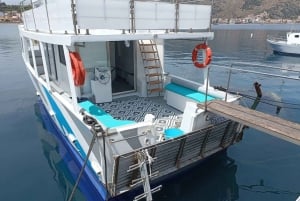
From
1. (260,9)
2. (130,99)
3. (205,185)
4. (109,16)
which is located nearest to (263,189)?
(205,185)

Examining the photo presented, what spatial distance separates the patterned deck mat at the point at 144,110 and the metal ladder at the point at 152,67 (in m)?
0.39

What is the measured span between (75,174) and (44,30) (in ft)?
14.4

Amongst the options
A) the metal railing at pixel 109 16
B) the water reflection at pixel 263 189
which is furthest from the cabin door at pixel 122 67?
the water reflection at pixel 263 189

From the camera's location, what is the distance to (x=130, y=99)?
852 centimetres

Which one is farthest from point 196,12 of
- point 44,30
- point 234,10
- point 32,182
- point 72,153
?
point 234,10

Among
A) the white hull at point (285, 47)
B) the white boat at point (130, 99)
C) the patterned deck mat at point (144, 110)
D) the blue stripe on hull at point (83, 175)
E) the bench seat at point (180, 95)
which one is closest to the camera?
the white boat at point (130, 99)

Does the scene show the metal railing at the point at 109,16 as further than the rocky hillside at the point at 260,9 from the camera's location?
No

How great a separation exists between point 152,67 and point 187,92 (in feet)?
5.52

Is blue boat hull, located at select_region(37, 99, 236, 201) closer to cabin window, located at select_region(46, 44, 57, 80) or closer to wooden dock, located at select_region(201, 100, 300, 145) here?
wooden dock, located at select_region(201, 100, 300, 145)

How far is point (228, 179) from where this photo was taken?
6926 mm

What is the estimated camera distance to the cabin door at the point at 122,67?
357 inches

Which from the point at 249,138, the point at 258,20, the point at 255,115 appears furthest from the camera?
the point at 258,20

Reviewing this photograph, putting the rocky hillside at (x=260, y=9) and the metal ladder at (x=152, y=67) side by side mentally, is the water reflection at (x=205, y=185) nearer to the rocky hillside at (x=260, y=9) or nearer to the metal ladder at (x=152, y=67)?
the metal ladder at (x=152, y=67)

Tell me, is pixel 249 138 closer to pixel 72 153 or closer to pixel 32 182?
pixel 72 153
